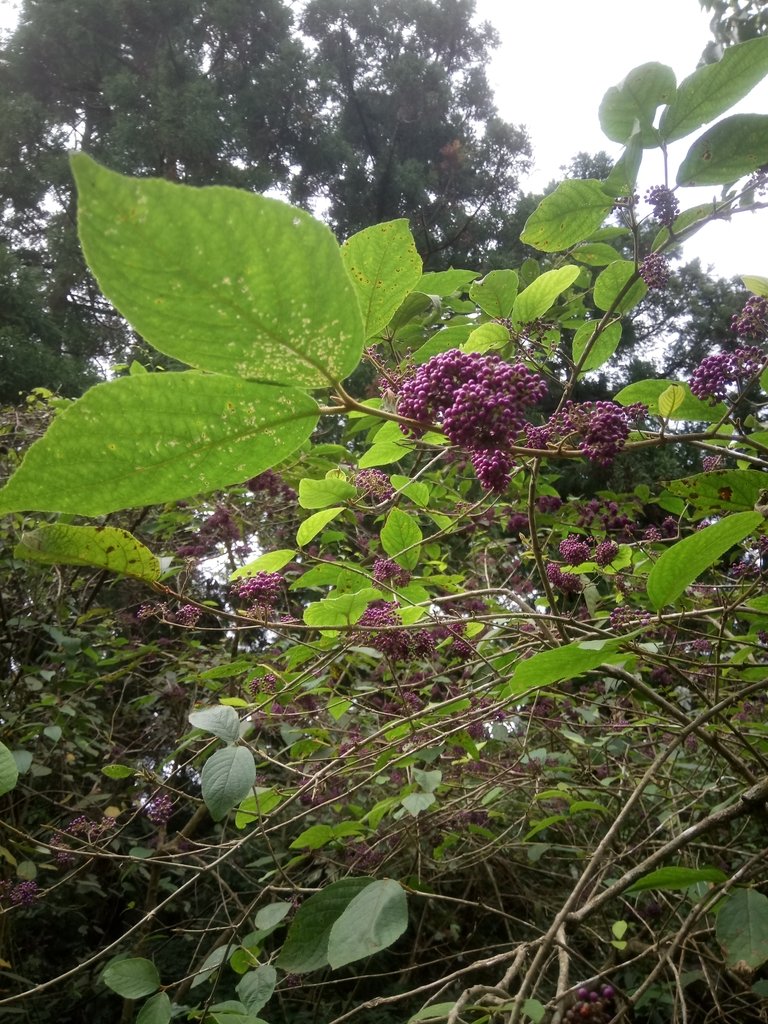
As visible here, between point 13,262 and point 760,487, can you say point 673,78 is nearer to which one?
point 760,487

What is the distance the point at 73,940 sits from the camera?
3945 millimetres

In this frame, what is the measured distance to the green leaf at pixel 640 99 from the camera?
0.73 metres

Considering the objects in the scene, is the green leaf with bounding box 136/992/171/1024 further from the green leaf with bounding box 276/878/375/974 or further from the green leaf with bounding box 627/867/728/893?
the green leaf with bounding box 627/867/728/893

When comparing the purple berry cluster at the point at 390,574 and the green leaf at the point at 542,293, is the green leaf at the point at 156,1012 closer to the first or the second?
the purple berry cluster at the point at 390,574

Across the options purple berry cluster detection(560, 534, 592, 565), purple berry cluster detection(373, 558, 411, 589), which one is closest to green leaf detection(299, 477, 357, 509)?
purple berry cluster detection(373, 558, 411, 589)

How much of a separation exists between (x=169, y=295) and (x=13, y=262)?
9.18 m

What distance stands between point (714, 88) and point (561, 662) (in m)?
0.62

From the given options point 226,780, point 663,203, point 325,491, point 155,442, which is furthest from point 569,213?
point 226,780

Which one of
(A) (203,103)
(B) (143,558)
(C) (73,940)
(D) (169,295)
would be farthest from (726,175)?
(A) (203,103)

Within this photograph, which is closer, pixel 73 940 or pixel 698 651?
pixel 698 651

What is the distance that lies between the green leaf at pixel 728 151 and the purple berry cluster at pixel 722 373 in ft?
1.03

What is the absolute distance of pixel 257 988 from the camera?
4.09 feet

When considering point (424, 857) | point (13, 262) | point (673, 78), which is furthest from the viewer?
point (13, 262)

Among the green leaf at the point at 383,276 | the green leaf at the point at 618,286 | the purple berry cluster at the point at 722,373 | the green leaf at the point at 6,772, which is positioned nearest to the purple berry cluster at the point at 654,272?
the green leaf at the point at 618,286
